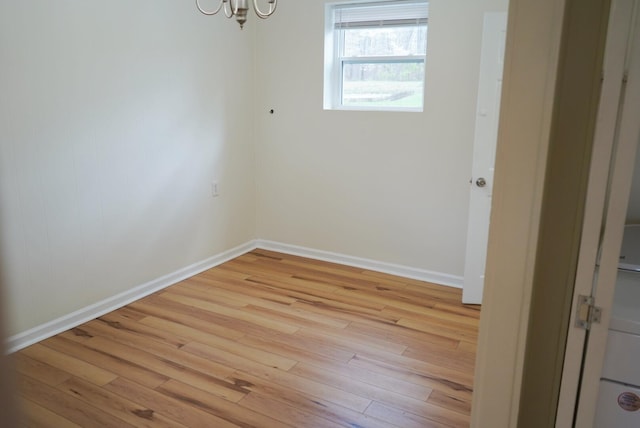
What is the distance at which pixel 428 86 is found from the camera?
3619mm

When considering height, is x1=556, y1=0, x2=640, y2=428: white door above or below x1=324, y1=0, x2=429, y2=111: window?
below

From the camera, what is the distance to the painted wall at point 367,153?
3.52 meters

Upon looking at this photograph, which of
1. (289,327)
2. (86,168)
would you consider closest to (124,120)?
(86,168)

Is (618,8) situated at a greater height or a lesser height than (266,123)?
greater

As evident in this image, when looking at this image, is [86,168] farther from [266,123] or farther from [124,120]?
[266,123]

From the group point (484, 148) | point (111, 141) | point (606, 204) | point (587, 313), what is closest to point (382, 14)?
point (484, 148)

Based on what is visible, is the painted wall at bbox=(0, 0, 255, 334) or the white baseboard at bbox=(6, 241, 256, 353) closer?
the painted wall at bbox=(0, 0, 255, 334)

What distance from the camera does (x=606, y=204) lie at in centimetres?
115

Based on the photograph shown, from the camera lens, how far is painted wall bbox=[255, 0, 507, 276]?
11.6 feet

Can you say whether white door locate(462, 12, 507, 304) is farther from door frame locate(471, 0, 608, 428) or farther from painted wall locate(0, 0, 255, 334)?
painted wall locate(0, 0, 255, 334)

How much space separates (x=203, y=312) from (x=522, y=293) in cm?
246

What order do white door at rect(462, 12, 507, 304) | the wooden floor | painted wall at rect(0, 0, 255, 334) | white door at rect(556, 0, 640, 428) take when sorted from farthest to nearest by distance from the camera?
1. white door at rect(462, 12, 507, 304)
2. painted wall at rect(0, 0, 255, 334)
3. the wooden floor
4. white door at rect(556, 0, 640, 428)

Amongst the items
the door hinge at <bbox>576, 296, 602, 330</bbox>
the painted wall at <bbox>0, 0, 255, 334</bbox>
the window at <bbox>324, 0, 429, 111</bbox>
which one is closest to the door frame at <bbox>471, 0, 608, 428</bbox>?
the door hinge at <bbox>576, 296, 602, 330</bbox>

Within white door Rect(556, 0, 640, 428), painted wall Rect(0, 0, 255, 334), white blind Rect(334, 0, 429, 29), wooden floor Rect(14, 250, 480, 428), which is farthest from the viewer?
white blind Rect(334, 0, 429, 29)
